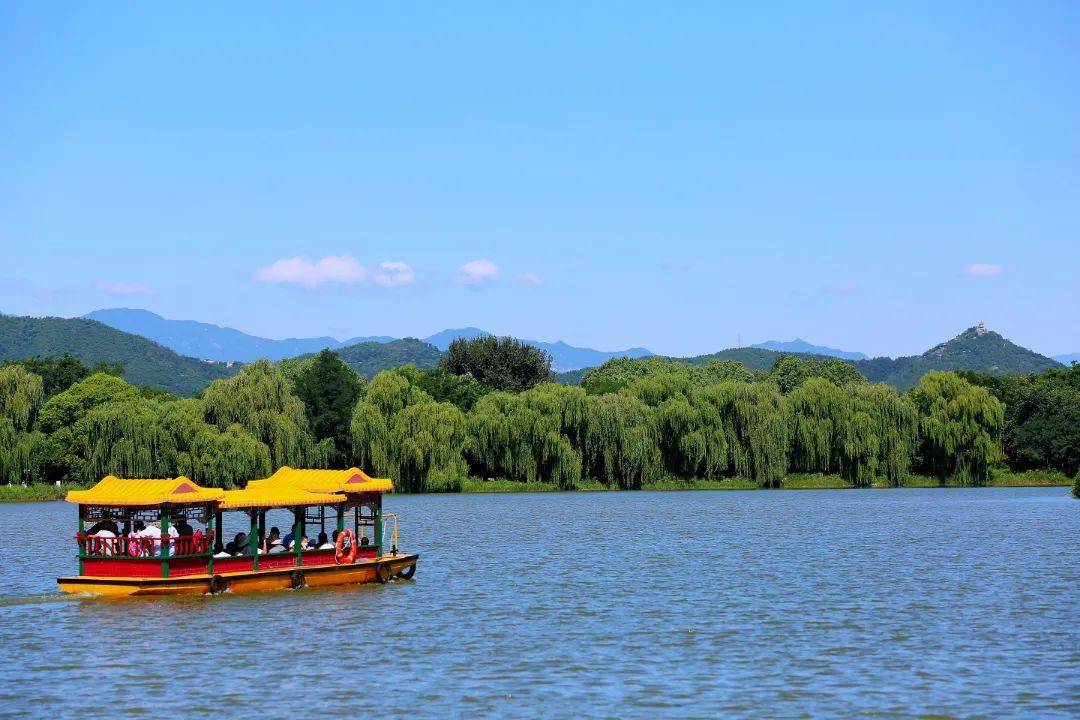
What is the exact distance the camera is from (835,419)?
7244 centimetres

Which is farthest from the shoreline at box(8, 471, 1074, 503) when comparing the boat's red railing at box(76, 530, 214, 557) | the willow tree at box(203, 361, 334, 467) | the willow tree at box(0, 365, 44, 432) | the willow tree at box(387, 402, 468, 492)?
the boat's red railing at box(76, 530, 214, 557)

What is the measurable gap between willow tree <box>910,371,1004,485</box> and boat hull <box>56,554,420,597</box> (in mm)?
49832

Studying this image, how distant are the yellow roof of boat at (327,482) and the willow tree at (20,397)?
135 ft

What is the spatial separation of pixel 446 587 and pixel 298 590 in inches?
132

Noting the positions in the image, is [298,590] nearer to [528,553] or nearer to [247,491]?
[247,491]

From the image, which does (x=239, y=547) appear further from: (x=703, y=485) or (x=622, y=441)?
(x=703, y=485)

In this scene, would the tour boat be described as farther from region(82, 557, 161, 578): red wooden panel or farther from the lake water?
the lake water

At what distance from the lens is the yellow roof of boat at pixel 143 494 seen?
86.9 feet

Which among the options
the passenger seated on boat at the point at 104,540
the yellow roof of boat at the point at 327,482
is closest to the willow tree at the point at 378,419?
the yellow roof of boat at the point at 327,482

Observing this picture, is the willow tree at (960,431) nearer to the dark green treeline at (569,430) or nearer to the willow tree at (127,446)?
the dark green treeline at (569,430)

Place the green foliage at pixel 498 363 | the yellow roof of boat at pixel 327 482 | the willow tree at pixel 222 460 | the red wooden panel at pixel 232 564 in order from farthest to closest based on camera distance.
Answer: the green foliage at pixel 498 363
the willow tree at pixel 222 460
the yellow roof of boat at pixel 327 482
the red wooden panel at pixel 232 564

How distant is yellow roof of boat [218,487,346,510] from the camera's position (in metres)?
27.9

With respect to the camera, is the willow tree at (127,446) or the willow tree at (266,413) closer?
the willow tree at (127,446)

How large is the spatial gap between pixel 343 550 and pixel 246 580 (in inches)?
111
